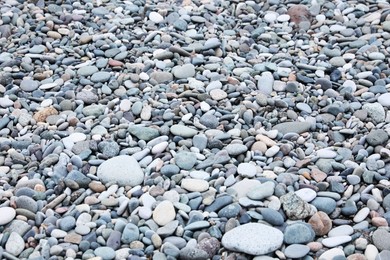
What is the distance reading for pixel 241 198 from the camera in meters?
2.32

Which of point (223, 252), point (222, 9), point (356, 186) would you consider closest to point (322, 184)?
point (356, 186)

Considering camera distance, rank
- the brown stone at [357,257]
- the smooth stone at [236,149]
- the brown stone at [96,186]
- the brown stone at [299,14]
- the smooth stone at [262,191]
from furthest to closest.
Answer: the brown stone at [299,14], the smooth stone at [236,149], the brown stone at [96,186], the smooth stone at [262,191], the brown stone at [357,257]

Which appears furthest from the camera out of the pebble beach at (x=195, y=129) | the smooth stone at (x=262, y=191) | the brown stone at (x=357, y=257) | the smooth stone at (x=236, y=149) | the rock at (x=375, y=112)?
the rock at (x=375, y=112)

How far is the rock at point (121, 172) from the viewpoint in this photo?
2453mm

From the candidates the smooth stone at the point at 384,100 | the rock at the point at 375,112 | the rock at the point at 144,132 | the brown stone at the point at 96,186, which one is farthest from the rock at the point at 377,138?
the brown stone at the point at 96,186

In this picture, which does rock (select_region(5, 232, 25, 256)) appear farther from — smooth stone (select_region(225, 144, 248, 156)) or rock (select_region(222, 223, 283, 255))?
smooth stone (select_region(225, 144, 248, 156))

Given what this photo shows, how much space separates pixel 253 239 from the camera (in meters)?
2.12

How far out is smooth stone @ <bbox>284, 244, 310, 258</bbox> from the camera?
211 centimetres

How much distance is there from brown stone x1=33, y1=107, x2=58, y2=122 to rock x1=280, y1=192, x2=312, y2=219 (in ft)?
3.97

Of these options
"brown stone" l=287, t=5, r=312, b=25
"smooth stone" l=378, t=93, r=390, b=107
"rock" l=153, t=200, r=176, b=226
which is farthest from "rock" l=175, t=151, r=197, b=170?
"brown stone" l=287, t=5, r=312, b=25

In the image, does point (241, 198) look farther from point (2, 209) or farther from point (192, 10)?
point (192, 10)

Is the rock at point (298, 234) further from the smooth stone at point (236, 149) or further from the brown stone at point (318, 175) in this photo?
the smooth stone at point (236, 149)

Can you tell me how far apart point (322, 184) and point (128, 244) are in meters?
0.79

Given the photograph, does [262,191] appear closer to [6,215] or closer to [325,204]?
[325,204]
